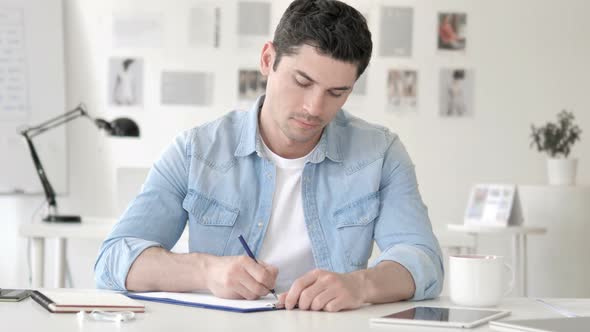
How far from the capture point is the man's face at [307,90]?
168 cm

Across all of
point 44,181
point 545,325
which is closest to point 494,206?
point 44,181

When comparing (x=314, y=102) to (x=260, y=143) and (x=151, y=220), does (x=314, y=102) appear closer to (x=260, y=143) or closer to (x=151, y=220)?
(x=260, y=143)

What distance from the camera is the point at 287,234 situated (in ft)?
6.01

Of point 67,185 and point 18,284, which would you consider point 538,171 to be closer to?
point 67,185

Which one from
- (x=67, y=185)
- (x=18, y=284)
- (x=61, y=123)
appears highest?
(x=61, y=123)

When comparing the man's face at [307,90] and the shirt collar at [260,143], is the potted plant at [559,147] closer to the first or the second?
the shirt collar at [260,143]

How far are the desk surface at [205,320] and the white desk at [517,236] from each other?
8.26ft

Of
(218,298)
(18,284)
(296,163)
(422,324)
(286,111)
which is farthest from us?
(18,284)

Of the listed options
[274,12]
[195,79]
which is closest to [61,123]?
[195,79]

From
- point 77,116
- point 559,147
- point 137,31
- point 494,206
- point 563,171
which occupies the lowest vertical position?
point 494,206

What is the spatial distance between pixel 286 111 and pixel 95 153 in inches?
118

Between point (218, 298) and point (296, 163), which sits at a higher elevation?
point (296, 163)

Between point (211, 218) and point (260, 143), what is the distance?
0.20m

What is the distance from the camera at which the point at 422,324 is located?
123 centimetres
